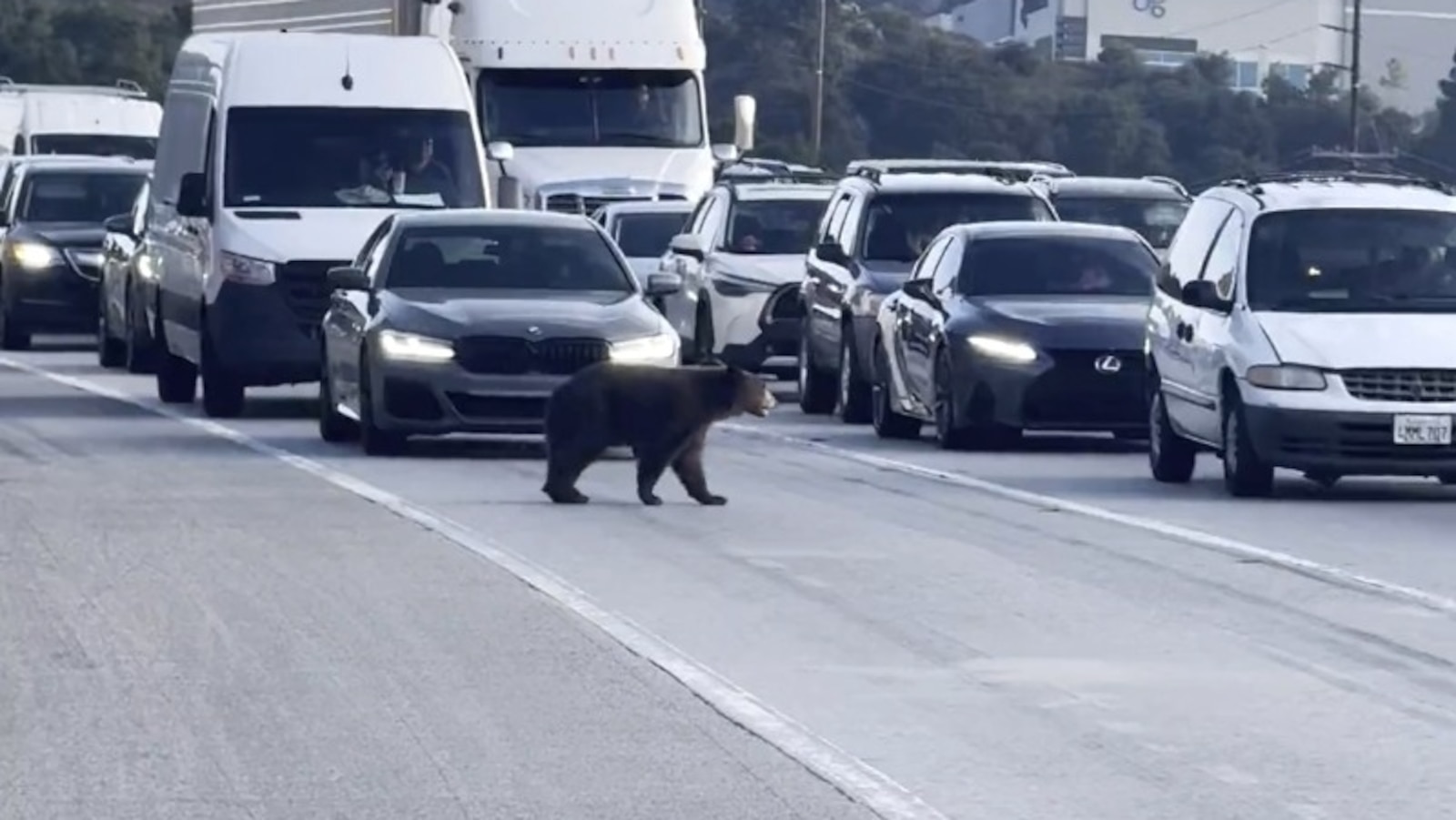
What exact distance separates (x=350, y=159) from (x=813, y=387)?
4242mm

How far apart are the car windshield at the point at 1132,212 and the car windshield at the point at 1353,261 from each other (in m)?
13.1

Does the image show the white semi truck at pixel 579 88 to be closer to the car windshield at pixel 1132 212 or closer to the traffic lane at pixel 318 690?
the car windshield at pixel 1132 212

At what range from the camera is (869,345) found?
2662cm

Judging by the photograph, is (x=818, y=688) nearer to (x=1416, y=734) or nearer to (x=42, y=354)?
(x=1416, y=734)

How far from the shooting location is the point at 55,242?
1457 inches

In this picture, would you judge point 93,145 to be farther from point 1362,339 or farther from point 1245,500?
point 1362,339

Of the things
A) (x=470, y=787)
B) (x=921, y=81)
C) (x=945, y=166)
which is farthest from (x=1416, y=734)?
(x=921, y=81)

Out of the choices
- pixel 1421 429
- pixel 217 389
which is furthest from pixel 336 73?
pixel 1421 429

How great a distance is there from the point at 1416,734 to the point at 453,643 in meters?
3.50

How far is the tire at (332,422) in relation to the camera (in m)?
23.2

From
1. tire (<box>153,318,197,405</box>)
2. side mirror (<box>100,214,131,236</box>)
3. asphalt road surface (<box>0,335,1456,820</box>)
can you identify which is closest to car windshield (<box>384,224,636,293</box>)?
asphalt road surface (<box>0,335,1456,820</box>)

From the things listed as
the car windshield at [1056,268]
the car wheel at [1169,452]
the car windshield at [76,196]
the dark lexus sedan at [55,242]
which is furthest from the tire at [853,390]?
the car windshield at [76,196]

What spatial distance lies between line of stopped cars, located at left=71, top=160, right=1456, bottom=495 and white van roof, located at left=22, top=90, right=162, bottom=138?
21314mm

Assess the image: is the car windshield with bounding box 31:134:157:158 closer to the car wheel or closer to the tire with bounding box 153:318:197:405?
the tire with bounding box 153:318:197:405
